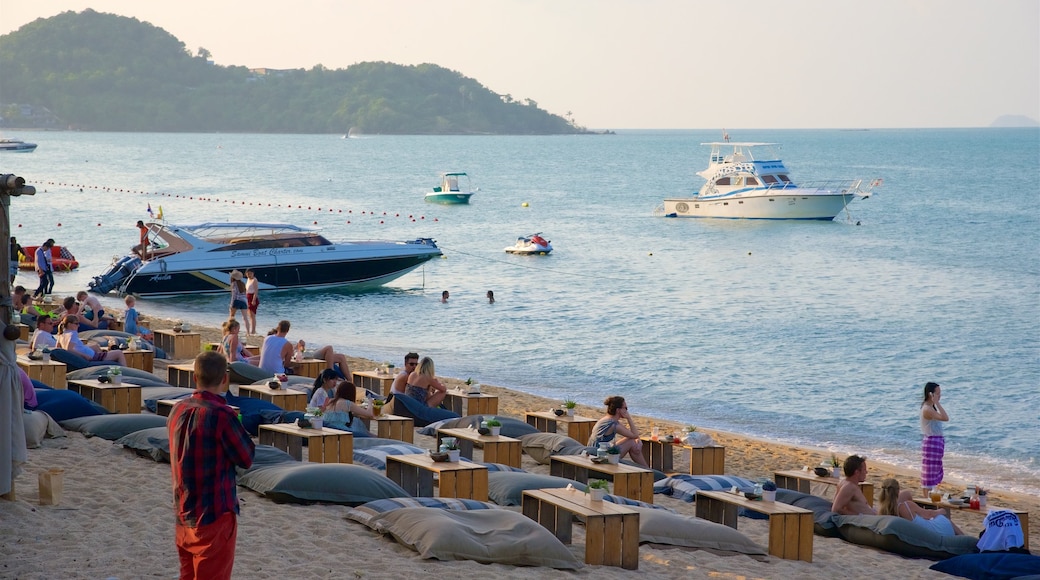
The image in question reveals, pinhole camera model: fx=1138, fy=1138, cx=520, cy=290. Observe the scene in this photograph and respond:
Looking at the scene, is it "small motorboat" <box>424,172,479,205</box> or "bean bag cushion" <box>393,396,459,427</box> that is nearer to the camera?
"bean bag cushion" <box>393,396,459,427</box>

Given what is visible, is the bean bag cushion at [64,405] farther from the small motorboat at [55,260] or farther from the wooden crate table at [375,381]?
the small motorboat at [55,260]

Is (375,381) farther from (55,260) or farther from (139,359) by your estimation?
(55,260)

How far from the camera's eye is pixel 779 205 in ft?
181

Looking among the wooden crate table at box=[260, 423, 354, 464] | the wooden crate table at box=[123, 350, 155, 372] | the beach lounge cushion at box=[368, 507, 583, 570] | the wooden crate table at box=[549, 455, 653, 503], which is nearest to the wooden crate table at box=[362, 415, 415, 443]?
the wooden crate table at box=[260, 423, 354, 464]

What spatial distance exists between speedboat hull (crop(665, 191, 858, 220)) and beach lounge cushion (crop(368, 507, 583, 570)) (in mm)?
49201

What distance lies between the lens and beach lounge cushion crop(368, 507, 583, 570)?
274 inches

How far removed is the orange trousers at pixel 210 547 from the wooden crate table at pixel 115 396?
21.1 feet

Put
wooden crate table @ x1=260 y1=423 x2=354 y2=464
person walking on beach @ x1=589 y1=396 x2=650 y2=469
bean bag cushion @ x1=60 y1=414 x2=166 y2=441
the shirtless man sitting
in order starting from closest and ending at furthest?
the shirtless man sitting, wooden crate table @ x1=260 y1=423 x2=354 y2=464, bean bag cushion @ x1=60 y1=414 x2=166 y2=441, person walking on beach @ x1=589 y1=396 x2=650 y2=469

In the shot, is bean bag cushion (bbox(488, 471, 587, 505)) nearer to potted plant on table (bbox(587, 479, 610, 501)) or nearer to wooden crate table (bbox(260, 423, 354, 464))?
potted plant on table (bbox(587, 479, 610, 501))

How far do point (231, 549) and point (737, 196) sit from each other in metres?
52.2

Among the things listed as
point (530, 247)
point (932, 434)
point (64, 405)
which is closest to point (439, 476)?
point (64, 405)

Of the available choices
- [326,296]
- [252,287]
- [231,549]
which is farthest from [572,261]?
[231,549]

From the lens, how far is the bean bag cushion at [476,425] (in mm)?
11250

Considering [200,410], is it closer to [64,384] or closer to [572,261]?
[64,384]
